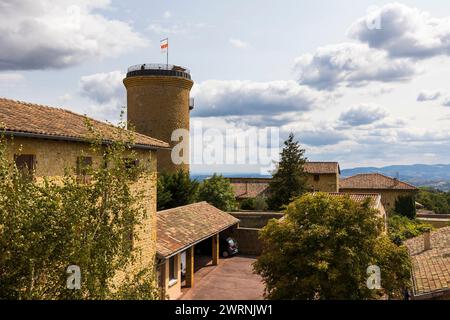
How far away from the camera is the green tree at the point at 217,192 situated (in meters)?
42.2

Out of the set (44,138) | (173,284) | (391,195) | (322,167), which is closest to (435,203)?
(391,195)

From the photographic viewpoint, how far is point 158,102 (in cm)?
4031

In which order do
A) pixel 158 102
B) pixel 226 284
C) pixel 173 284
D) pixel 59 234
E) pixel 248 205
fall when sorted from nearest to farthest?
1. pixel 59 234
2. pixel 173 284
3. pixel 226 284
4. pixel 158 102
5. pixel 248 205

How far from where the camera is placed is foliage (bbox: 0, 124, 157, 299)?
6520 mm

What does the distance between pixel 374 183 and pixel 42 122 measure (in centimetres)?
5384

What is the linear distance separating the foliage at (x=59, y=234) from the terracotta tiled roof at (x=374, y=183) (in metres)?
54.7

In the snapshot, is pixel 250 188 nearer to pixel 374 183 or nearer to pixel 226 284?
pixel 374 183

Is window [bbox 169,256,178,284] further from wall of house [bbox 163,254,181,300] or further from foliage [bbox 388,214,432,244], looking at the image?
foliage [bbox 388,214,432,244]

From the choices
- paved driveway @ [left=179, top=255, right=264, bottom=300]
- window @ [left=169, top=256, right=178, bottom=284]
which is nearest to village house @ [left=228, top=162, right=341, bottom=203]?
paved driveway @ [left=179, top=255, right=264, bottom=300]

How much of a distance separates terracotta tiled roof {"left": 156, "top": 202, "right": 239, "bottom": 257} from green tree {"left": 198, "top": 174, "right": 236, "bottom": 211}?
33.7 feet

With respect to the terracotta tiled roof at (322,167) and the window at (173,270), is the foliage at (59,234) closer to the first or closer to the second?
the window at (173,270)

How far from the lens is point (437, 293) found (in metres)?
13.9

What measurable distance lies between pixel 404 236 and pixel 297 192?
1146 centimetres

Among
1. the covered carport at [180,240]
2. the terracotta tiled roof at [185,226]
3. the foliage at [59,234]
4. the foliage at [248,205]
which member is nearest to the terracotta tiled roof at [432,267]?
the covered carport at [180,240]
